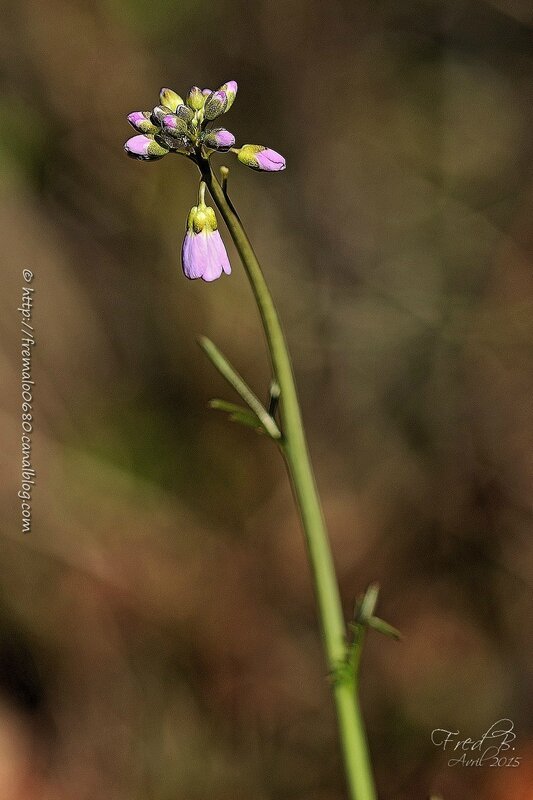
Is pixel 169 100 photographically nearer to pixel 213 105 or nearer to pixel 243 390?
pixel 213 105

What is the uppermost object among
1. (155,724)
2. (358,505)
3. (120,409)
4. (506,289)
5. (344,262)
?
(344,262)

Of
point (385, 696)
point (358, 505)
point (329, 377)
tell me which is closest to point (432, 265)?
point (329, 377)

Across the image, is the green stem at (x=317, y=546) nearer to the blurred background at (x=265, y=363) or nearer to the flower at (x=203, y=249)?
the flower at (x=203, y=249)

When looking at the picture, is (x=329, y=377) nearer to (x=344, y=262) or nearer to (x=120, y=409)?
(x=344, y=262)

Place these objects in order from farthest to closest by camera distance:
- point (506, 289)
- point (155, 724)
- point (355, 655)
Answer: point (506, 289), point (155, 724), point (355, 655)

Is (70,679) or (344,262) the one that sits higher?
(344,262)

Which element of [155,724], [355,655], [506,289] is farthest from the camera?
[506,289]

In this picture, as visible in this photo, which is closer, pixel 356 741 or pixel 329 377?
pixel 356 741

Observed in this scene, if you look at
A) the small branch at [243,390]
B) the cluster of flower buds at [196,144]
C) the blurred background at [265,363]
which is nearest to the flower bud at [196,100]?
the cluster of flower buds at [196,144]
